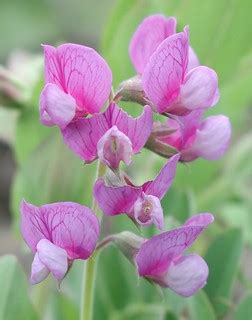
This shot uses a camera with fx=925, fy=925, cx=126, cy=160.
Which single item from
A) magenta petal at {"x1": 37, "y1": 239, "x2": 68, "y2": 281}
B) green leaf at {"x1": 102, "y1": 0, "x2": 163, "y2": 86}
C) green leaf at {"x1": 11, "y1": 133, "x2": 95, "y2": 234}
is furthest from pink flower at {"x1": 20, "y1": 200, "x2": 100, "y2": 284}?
green leaf at {"x1": 102, "y1": 0, "x2": 163, "y2": 86}

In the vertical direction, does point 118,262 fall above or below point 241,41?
below

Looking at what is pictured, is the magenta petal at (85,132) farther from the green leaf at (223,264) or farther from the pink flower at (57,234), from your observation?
the green leaf at (223,264)

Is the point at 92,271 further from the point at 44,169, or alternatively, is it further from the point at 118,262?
the point at 44,169

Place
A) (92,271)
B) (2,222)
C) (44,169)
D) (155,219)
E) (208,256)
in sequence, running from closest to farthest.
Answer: (155,219) → (92,271) → (208,256) → (44,169) → (2,222)

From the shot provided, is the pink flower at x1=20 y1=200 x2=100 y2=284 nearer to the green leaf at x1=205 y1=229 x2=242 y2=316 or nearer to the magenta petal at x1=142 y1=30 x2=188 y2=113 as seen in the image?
the magenta petal at x1=142 y1=30 x2=188 y2=113

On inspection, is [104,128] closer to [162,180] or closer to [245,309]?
[162,180]

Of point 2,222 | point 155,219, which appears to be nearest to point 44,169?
point 155,219

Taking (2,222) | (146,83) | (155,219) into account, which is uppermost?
(146,83)

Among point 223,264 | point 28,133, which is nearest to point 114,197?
point 223,264

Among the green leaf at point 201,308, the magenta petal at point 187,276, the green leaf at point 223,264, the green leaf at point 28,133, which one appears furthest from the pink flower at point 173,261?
the green leaf at point 28,133
